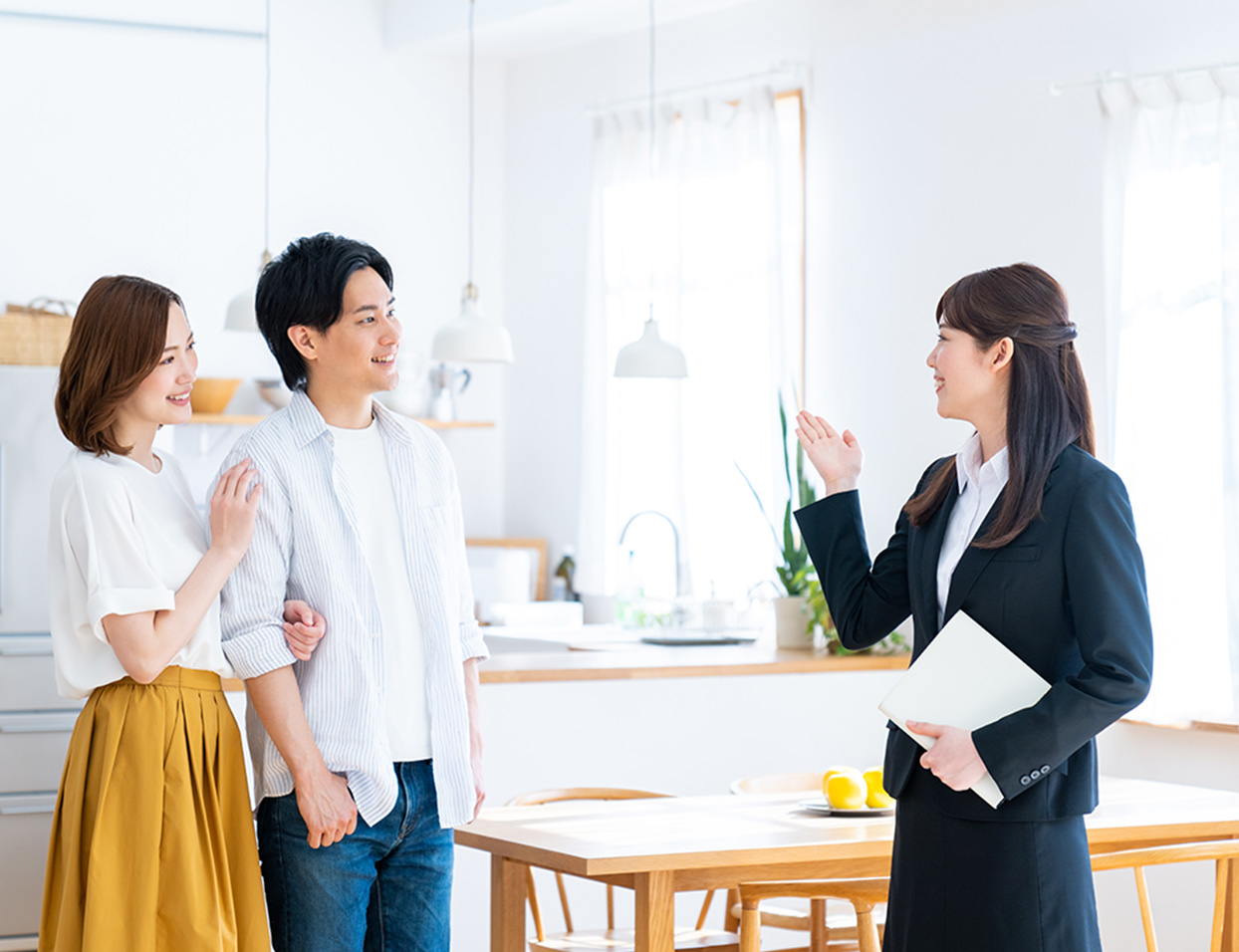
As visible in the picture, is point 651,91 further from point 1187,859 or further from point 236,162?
point 1187,859

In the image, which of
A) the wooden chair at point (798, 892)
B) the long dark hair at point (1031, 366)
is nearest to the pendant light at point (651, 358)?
the wooden chair at point (798, 892)

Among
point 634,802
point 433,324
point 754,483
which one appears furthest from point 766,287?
point 634,802

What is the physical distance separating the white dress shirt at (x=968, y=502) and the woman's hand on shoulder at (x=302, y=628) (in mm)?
809

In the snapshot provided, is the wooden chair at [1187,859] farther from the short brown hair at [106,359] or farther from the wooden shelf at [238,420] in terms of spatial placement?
the wooden shelf at [238,420]

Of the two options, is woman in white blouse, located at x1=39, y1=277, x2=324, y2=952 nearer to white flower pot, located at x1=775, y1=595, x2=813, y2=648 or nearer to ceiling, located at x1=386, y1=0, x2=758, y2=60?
white flower pot, located at x1=775, y1=595, x2=813, y2=648

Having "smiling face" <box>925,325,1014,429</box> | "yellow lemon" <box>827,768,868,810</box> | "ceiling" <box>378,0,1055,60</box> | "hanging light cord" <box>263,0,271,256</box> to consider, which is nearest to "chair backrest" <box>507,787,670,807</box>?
"yellow lemon" <box>827,768,868,810</box>

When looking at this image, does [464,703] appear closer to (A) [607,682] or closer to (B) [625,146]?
(A) [607,682]

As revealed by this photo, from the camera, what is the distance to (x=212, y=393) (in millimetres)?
6043

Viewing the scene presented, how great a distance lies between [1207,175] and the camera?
14.2ft

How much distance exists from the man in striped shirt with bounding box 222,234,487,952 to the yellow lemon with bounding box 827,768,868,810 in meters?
1.06

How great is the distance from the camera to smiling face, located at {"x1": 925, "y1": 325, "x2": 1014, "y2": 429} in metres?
2.01

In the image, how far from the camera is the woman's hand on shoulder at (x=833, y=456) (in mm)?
2219

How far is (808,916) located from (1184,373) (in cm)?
187

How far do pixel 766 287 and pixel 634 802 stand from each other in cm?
298
